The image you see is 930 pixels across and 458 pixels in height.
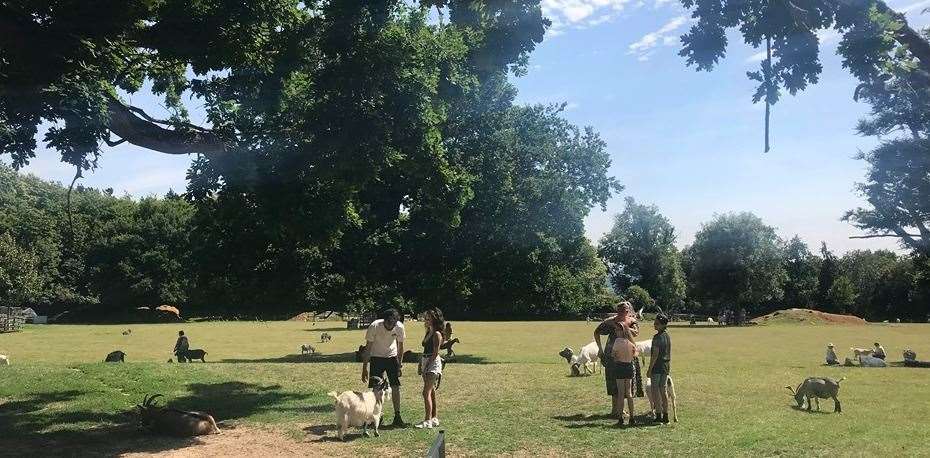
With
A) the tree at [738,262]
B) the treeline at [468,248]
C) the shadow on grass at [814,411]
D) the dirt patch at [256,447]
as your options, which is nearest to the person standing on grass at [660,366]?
the shadow on grass at [814,411]

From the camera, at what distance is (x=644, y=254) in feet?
305

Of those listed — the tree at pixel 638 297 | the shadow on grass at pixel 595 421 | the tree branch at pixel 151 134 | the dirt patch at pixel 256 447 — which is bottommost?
the dirt patch at pixel 256 447

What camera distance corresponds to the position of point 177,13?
1192 centimetres

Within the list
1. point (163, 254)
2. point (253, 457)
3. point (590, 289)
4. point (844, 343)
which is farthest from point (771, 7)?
point (163, 254)

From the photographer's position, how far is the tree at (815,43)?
5160mm

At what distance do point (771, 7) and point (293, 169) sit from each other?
35.7 ft

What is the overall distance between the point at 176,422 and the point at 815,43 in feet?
35.0

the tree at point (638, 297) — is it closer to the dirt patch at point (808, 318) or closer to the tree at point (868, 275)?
the dirt patch at point (808, 318)

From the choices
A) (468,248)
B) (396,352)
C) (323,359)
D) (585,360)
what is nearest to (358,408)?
(396,352)

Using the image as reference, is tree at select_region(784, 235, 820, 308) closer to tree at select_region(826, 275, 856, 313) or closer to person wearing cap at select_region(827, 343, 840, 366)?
tree at select_region(826, 275, 856, 313)

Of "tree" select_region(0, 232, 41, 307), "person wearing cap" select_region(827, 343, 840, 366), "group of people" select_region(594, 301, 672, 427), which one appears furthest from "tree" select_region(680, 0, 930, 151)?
"tree" select_region(0, 232, 41, 307)

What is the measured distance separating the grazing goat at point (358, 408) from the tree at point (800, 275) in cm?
8601

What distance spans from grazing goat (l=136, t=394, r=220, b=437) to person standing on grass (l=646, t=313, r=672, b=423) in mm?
7587

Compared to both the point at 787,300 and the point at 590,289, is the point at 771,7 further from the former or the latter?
the point at 787,300
